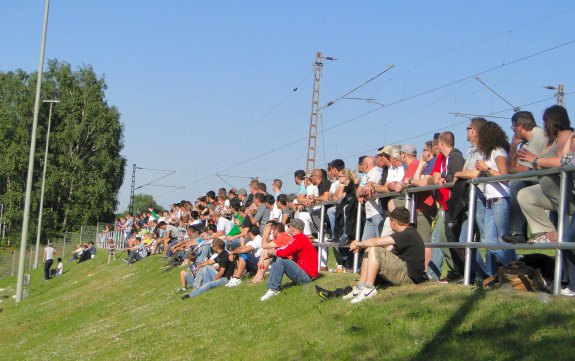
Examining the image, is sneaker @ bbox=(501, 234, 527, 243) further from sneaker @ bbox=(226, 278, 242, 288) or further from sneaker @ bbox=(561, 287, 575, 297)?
sneaker @ bbox=(226, 278, 242, 288)

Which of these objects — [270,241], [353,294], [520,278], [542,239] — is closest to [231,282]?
[270,241]

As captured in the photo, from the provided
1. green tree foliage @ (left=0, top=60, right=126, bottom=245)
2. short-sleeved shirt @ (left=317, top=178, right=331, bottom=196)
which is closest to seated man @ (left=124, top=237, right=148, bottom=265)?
short-sleeved shirt @ (left=317, top=178, right=331, bottom=196)

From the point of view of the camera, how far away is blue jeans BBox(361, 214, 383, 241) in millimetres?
14211

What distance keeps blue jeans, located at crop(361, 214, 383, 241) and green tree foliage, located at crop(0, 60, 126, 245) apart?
62548 mm

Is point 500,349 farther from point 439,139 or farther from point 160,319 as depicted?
point 160,319

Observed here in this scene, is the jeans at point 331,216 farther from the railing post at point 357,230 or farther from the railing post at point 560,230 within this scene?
the railing post at point 560,230

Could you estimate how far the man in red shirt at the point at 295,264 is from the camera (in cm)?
1523

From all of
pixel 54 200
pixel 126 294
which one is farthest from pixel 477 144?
pixel 54 200

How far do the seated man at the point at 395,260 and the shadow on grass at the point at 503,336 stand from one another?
2.35m

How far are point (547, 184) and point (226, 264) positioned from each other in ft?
37.9

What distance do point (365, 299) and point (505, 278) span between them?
7.24 feet

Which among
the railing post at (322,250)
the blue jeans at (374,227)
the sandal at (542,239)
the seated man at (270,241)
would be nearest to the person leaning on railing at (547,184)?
the sandal at (542,239)

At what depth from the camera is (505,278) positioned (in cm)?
977

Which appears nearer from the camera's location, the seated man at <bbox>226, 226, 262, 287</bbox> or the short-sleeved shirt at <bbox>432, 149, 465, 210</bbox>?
the short-sleeved shirt at <bbox>432, 149, 465, 210</bbox>
